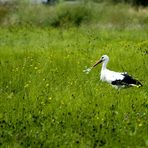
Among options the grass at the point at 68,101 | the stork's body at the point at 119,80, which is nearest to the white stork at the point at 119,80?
the stork's body at the point at 119,80

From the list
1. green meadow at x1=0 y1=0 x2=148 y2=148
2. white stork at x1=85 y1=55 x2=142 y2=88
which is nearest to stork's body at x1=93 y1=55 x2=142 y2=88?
white stork at x1=85 y1=55 x2=142 y2=88

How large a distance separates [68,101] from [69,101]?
0.7 inches

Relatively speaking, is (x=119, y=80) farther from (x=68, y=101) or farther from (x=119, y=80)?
(x=68, y=101)

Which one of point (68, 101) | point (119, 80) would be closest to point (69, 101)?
point (68, 101)

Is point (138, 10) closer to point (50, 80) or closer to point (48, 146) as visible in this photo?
point (50, 80)

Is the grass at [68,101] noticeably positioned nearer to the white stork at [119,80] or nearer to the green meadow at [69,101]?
the green meadow at [69,101]

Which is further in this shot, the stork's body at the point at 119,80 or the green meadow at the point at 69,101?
the stork's body at the point at 119,80

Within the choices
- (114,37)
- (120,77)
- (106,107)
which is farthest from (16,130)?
(114,37)

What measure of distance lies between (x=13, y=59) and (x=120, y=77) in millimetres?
4156

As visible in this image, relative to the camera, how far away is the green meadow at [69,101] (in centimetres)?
773

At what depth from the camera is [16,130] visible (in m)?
8.03

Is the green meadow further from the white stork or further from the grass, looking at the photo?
the white stork

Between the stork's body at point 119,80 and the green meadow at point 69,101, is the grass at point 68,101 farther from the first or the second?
the stork's body at point 119,80

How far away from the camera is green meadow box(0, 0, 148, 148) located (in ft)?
25.4
